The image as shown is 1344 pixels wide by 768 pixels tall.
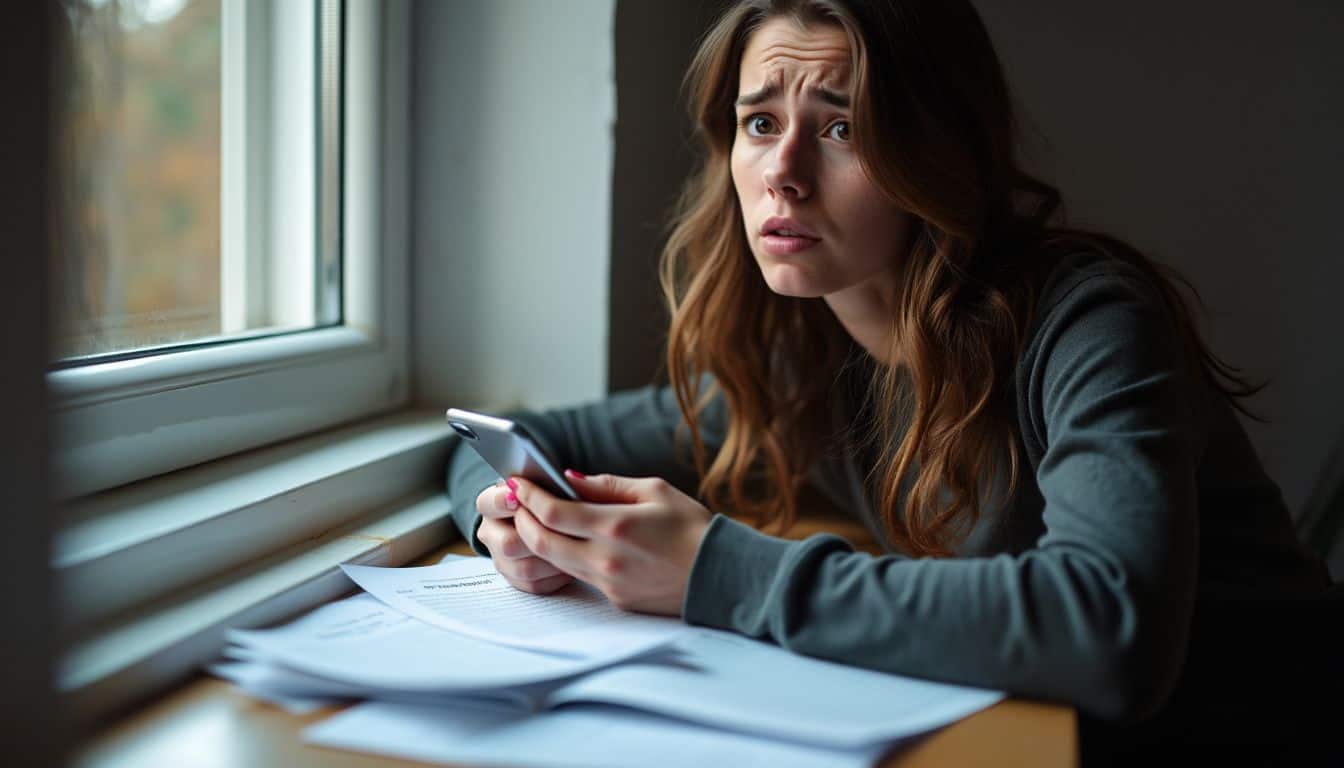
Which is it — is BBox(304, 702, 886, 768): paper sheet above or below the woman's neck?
below

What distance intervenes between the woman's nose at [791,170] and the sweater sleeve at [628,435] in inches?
13.5

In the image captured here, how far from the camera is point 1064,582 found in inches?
28.3

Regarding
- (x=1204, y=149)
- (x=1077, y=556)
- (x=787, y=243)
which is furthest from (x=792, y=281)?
(x=1204, y=149)

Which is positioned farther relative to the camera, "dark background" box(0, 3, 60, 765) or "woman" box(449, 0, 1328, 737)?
"woman" box(449, 0, 1328, 737)

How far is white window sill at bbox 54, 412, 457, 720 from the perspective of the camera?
2.26 feet

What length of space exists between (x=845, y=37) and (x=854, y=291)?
0.87 feet

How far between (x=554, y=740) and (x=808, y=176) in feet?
1.87

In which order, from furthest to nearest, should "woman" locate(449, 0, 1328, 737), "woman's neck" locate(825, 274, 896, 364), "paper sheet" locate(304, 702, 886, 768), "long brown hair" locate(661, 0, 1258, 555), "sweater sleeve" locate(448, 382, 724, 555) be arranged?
"sweater sleeve" locate(448, 382, 724, 555) < "woman's neck" locate(825, 274, 896, 364) < "long brown hair" locate(661, 0, 1258, 555) < "woman" locate(449, 0, 1328, 737) < "paper sheet" locate(304, 702, 886, 768)

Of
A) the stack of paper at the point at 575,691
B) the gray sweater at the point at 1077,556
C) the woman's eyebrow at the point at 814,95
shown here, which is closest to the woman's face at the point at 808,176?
the woman's eyebrow at the point at 814,95

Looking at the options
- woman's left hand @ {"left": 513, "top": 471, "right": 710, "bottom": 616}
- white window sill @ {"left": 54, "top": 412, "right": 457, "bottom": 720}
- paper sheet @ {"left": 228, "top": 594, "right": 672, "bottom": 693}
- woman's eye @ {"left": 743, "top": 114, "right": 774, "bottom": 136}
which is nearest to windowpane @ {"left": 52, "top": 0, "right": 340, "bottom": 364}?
white window sill @ {"left": 54, "top": 412, "right": 457, "bottom": 720}

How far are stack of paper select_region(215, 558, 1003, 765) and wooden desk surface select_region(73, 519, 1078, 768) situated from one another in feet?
0.04

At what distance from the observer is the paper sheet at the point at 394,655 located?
672mm

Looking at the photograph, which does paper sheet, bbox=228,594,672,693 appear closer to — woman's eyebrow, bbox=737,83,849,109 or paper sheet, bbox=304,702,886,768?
paper sheet, bbox=304,702,886,768

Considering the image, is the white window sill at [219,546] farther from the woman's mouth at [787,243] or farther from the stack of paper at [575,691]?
the woman's mouth at [787,243]
